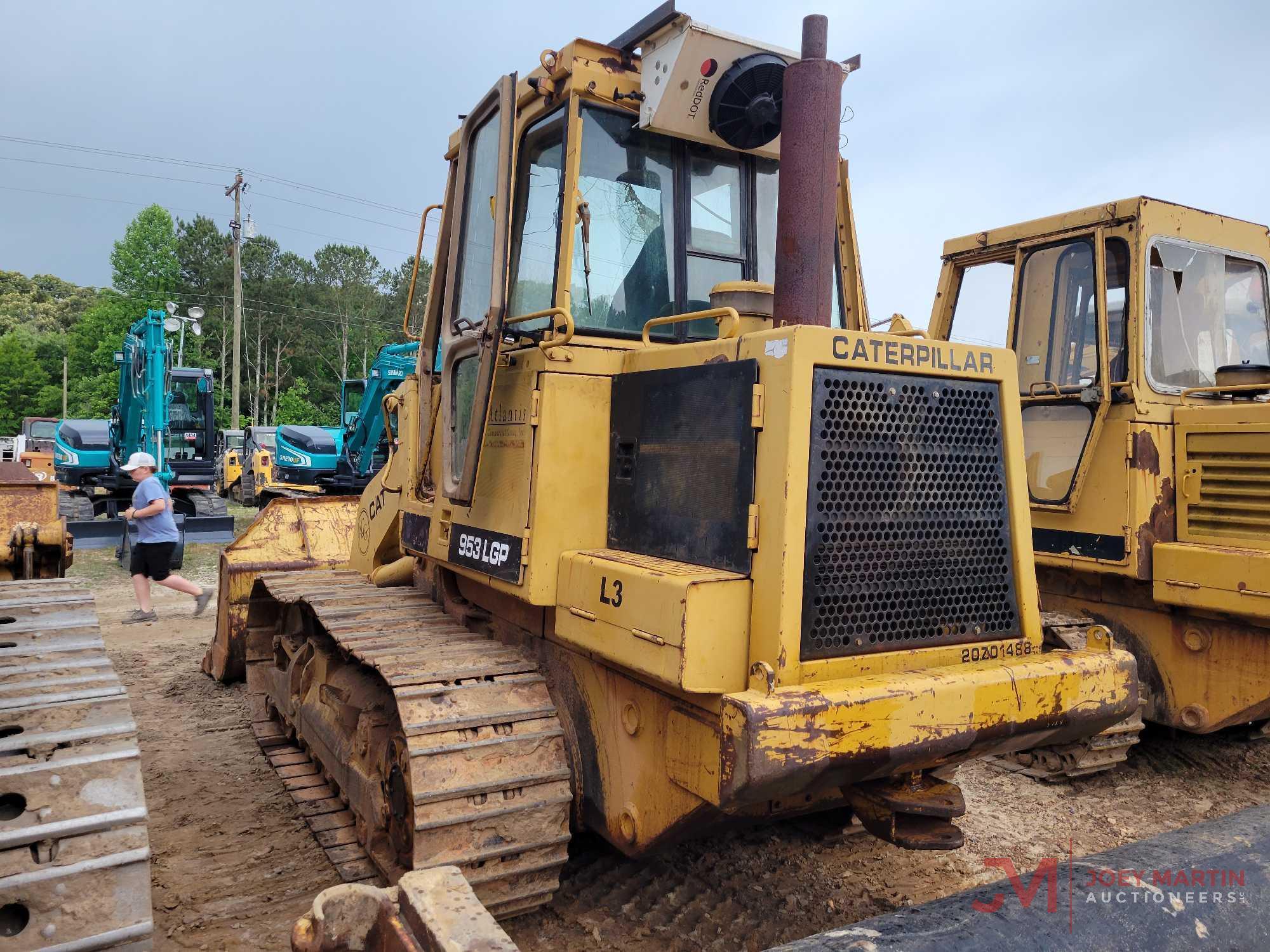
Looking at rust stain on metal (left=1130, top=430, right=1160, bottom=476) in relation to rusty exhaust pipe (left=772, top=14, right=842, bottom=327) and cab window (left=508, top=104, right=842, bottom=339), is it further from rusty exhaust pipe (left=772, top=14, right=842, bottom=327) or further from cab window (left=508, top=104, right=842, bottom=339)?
rusty exhaust pipe (left=772, top=14, right=842, bottom=327)

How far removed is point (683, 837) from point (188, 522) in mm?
13298

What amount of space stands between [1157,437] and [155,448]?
14.0 meters

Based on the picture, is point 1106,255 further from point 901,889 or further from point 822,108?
point 901,889

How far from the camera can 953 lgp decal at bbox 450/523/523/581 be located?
3223mm

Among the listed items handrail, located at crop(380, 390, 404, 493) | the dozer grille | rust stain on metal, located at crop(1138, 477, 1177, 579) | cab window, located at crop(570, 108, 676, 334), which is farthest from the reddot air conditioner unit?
rust stain on metal, located at crop(1138, 477, 1177, 579)

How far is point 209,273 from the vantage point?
51.8 meters

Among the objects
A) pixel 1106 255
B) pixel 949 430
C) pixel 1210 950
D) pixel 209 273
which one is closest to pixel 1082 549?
pixel 1106 255

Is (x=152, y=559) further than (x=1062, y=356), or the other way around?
(x=152, y=559)

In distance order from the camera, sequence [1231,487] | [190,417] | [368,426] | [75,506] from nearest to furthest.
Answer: [1231,487] → [75,506] → [368,426] → [190,417]

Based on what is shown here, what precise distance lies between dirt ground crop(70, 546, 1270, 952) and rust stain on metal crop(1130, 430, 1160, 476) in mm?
1731

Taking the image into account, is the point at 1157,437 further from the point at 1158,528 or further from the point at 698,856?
the point at 698,856

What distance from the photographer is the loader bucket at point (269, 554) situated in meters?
6.36

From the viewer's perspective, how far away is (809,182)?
3084 mm

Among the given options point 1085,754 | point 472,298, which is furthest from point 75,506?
point 1085,754
